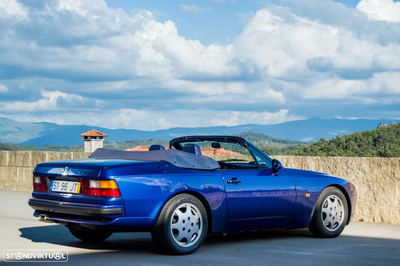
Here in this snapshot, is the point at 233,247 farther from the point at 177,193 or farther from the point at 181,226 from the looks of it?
the point at 177,193

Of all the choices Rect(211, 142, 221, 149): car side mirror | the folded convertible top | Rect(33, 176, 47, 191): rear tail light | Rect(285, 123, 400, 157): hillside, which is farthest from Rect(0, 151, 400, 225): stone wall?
Rect(285, 123, 400, 157): hillside

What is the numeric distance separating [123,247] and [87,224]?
3.12 ft

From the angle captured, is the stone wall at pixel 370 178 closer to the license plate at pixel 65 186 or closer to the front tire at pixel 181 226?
the front tire at pixel 181 226

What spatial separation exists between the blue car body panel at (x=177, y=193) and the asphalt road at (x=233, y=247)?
31 cm

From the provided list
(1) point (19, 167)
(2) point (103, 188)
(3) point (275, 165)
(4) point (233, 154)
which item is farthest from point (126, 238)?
(1) point (19, 167)

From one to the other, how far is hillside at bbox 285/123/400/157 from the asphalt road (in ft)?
112

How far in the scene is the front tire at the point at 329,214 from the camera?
7.88 meters

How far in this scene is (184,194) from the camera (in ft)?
21.1

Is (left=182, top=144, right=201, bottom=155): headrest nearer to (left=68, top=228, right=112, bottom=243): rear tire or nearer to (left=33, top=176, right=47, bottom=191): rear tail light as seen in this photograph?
(left=68, top=228, right=112, bottom=243): rear tire

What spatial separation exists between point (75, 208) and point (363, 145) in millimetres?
48995

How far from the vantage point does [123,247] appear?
6.95 metres

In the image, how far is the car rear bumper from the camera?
234 inches

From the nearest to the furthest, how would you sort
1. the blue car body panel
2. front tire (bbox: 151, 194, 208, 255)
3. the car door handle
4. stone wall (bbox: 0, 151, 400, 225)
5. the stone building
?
the blue car body panel → front tire (bbox: 151, 194, 208, 255) → the car door handle → stone wall (bbox: 0, 151, 400, 225) → the stone building

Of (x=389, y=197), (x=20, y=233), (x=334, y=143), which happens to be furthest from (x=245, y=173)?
(x=334, y=143)
